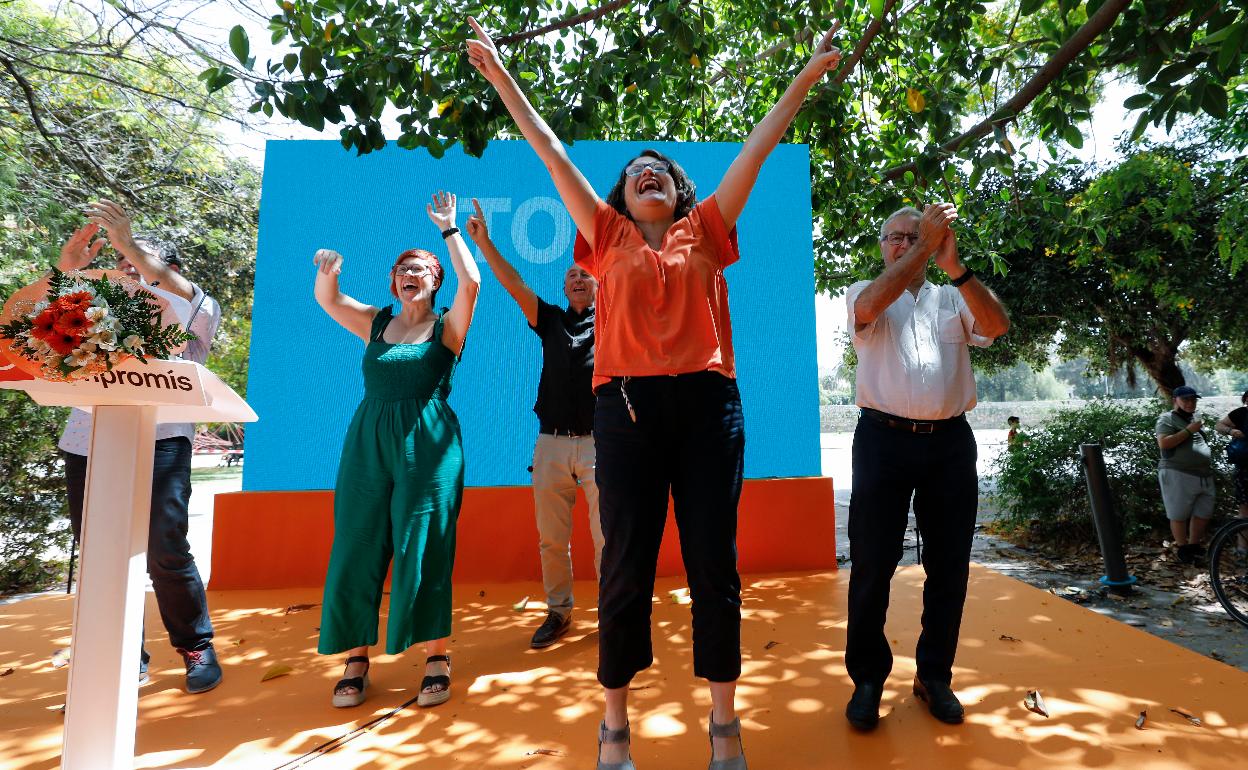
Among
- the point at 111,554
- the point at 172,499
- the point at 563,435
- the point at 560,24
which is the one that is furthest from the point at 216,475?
the point at 111,554

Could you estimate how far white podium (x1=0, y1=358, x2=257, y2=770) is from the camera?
178cm

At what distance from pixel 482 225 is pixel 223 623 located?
2.85 m

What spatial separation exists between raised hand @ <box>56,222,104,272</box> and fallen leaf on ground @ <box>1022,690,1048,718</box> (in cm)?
395

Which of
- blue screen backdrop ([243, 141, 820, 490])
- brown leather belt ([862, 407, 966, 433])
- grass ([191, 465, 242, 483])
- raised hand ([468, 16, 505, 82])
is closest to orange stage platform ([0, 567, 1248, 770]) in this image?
brown leather belt ([862, 407, 966, 433])

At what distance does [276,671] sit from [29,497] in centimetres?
400

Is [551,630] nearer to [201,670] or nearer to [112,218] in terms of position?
[201,670]

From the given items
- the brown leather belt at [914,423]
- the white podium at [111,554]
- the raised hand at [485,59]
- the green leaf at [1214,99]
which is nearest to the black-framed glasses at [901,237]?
the brown leather belt at [914,423]

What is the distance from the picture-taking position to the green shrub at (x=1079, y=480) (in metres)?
6.50

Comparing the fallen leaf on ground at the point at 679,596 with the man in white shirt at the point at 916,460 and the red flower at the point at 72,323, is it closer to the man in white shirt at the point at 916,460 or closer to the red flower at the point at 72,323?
the man in white shirt at the point at 916,460

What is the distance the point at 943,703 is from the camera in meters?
2.42

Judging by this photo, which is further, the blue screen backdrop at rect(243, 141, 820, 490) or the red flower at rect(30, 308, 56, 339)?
the blue screen backdrop at rect(243, 141, 820, 490)

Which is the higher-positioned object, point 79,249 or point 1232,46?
point 1232,46

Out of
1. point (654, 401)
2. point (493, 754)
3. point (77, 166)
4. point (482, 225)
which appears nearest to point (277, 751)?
point (493, 754)

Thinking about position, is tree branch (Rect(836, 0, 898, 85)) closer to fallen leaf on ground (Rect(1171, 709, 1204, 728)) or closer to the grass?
fallen leaf on ground (Rect(1171, 709, 1204, 728))
